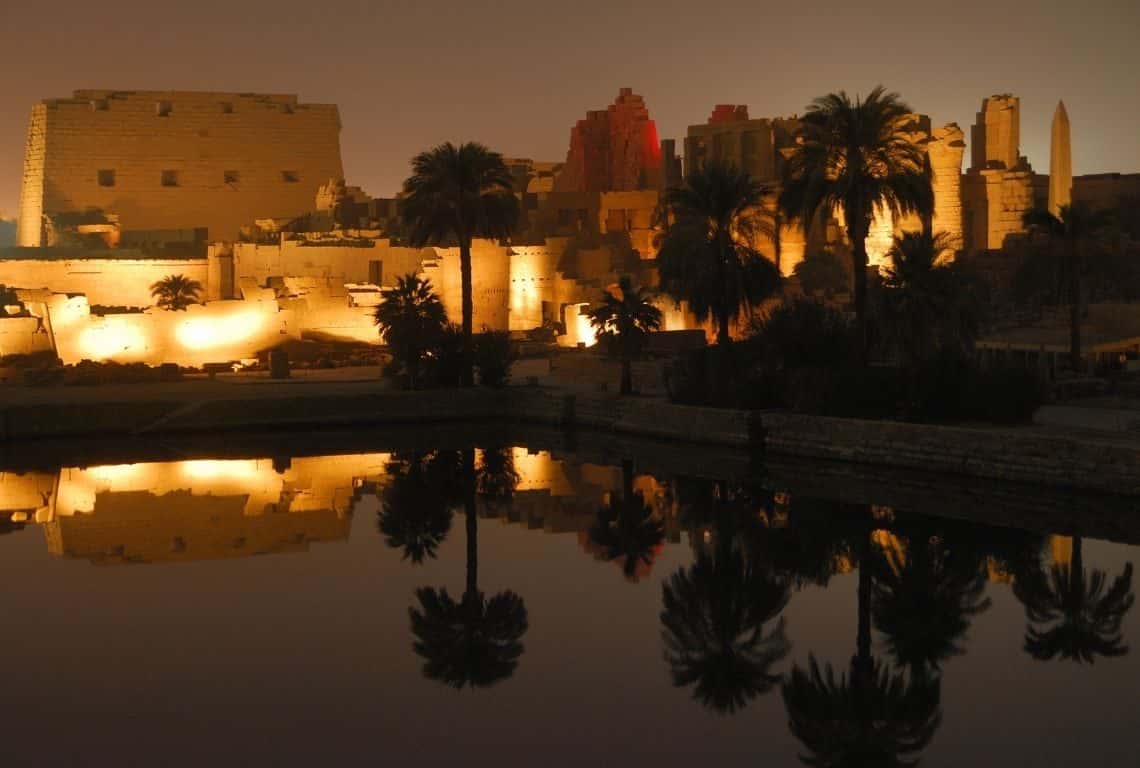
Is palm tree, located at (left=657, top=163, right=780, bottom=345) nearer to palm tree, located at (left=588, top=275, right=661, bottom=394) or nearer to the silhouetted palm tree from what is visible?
palm tree, located at (left=588, top=275, right=661, bottom=394)

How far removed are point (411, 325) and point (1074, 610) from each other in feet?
59.9

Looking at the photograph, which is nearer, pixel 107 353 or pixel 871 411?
pixel 871 411

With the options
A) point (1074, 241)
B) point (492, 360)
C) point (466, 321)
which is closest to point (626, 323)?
point (492, 360)

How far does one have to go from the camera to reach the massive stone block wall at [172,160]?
4897 cm

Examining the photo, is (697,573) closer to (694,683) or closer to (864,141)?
(694,683)

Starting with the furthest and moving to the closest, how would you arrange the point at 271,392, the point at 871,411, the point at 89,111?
the point at 89,111 < the point at 271,392 < the point at 871,411

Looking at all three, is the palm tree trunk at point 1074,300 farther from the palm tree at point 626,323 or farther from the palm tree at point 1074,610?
the palm tree at point 1074,610

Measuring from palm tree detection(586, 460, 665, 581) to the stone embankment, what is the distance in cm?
344

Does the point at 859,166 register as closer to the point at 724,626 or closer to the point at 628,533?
the point at 628,533

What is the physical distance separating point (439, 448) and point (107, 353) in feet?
40.6

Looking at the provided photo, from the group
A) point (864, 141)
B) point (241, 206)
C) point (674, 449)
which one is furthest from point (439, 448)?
point (241, 206)

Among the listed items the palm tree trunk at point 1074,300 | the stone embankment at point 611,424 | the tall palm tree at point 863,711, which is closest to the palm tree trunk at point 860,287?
the stone embankment at point 611,424

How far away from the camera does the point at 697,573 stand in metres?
17.9

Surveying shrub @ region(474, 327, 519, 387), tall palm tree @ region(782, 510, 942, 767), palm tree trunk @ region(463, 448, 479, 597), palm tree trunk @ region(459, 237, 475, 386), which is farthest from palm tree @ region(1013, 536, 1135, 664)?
palm tree trunk @ region(459, 237, 475, 386)
